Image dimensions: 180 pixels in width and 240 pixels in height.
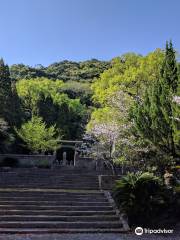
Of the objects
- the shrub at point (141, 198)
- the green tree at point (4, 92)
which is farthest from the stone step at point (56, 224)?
the green tree at point (4, 92)

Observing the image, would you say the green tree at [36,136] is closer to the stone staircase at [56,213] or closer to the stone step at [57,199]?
the stone staircase at [56,213]

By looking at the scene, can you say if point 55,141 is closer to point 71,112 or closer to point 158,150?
point 71,112

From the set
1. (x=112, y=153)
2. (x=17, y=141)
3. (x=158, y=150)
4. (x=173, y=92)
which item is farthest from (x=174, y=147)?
(x=17, y=141)

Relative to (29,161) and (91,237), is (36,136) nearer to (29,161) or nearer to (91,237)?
(29,161)

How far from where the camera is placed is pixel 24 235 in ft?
39.0

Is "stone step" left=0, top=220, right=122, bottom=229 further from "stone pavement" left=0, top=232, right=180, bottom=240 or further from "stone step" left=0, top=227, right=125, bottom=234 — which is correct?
"stone pavement" left=0, top=232, right=180, bottom=240

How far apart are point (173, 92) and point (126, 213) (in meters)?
7.96

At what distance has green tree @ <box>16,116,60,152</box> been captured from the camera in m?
39.1

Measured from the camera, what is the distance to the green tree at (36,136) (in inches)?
1538

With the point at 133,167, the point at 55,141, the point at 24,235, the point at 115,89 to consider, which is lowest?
the point at 24,235

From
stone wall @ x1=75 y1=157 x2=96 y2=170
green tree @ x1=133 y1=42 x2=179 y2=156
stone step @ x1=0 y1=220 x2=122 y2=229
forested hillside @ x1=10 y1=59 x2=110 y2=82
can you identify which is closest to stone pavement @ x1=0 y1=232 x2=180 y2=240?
stone step @ x1=0 y1=220 x2=122 y2=229

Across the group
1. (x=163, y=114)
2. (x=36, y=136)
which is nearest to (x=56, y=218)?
(x=163, y=114)

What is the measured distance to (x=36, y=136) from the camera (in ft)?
129

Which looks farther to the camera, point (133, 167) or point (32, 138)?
point (32, 138)
